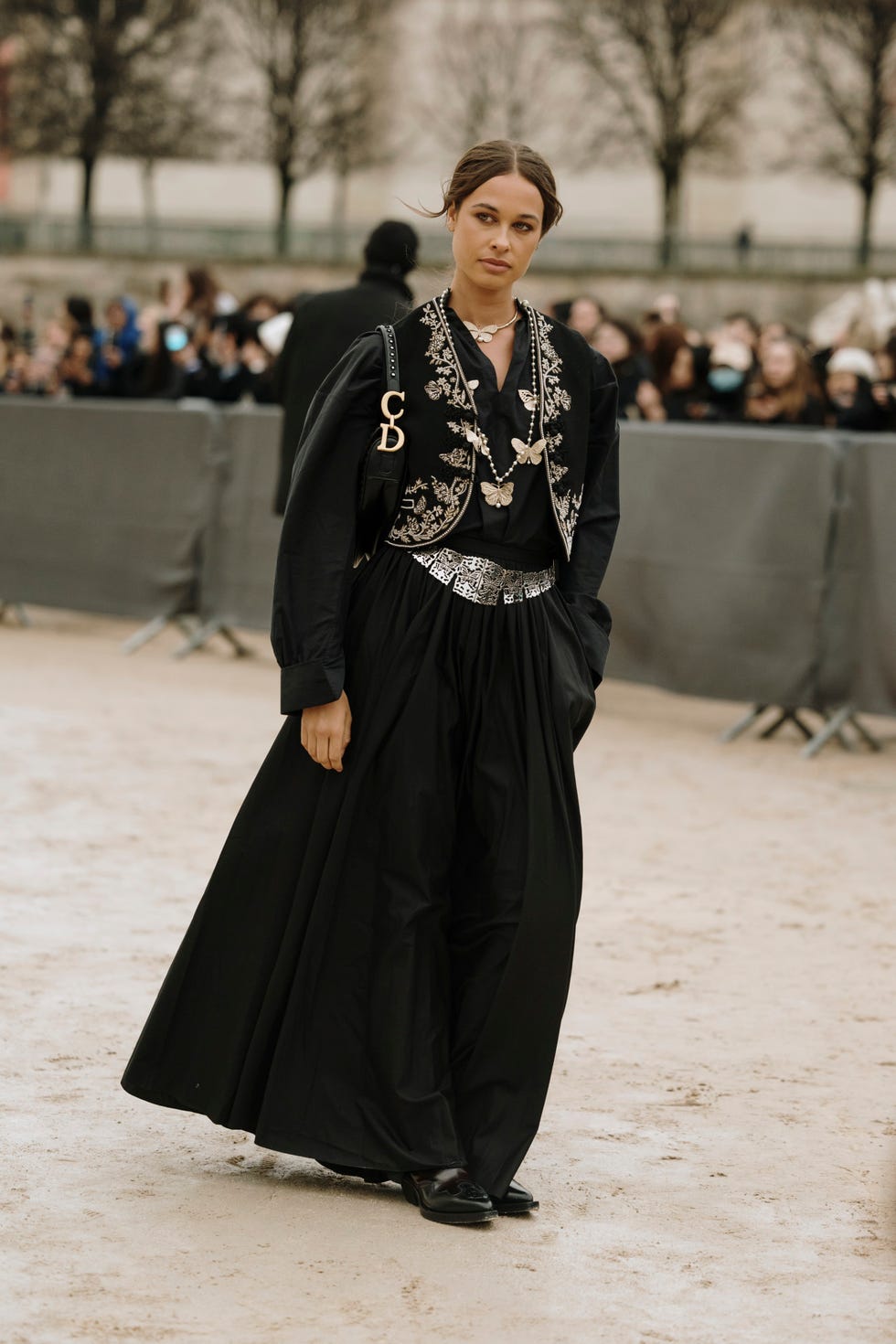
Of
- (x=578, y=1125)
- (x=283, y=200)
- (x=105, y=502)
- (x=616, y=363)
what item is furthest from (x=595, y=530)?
(x=283, y=200)

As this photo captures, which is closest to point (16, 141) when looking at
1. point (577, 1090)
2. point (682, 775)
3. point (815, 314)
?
point (815, 314)

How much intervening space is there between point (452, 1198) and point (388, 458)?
143 centimetres

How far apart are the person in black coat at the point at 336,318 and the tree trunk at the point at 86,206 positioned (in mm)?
42887

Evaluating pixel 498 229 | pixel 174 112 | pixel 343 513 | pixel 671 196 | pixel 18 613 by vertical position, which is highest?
pixel 174 112

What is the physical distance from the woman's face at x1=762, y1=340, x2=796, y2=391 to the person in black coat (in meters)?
2.84

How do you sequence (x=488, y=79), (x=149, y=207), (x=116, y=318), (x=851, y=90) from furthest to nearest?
(x=149, y=207) < (x=488, y=79) < (x=851, y=90) < (x=116, y=318)

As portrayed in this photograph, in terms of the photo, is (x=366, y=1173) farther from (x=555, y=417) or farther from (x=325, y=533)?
(x=555, y=417)

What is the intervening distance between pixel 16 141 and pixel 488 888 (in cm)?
4976

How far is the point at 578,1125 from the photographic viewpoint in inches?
207

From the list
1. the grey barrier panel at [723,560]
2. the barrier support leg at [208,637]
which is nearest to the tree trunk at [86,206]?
the barrier support leg at [208,637]

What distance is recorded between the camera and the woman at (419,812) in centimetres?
457

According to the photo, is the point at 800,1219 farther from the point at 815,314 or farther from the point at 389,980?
the point at 815,314

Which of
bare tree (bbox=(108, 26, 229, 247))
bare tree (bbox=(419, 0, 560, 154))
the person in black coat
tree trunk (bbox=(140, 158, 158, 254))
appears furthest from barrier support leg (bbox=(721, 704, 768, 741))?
bare tree (bbox=(419, 0, 560, 154))

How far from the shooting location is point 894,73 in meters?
A: 50.5
